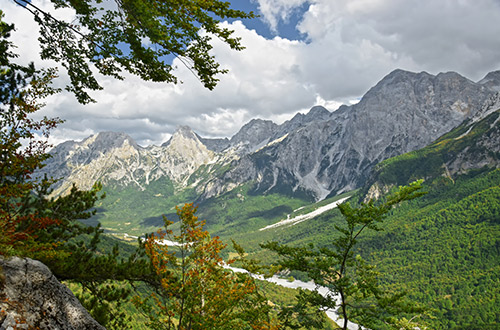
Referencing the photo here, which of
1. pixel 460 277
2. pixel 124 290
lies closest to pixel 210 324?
pixel 124 290

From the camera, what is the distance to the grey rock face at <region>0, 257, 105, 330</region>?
18.8 ft

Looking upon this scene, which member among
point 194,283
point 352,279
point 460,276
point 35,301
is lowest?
point 460,276

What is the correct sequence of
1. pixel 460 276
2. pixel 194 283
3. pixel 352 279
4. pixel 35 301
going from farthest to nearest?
pixel 460 276 < pixel 352 279 < pixel 194 283 < pixel 35 301

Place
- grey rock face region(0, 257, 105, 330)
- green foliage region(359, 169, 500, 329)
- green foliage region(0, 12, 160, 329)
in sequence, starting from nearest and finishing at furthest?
grey rock face region(0, 257, 105, 330)
green foliage region(0, 12, 160, 329)
green foliage region(359, 169, 500, 329)

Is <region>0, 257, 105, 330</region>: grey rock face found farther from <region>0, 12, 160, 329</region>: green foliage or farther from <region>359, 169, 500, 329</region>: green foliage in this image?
<region>359, 169, 500, 329</region>: green foliage

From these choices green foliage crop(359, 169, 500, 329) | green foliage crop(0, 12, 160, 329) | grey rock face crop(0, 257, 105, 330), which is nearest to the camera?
grey rock face crop(0, 257, 105, 330)

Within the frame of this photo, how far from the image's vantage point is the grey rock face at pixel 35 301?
5717 mm

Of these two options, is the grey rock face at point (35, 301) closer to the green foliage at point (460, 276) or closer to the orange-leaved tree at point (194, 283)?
the orange-leaved tree at point (194, 283)

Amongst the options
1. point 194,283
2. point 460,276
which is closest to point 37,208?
point 194,283

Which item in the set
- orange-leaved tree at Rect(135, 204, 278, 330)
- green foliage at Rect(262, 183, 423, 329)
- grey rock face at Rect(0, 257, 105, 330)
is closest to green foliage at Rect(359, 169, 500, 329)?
green foliage at Rect(262, 183, 423, 329)

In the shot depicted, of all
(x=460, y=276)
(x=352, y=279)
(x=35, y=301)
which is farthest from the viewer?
(x=460, y=276)

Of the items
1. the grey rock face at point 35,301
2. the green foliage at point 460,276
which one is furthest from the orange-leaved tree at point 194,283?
the green foliage at point 460,276

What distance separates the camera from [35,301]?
636cm

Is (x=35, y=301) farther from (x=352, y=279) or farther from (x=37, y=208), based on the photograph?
(x=352, y=279)
